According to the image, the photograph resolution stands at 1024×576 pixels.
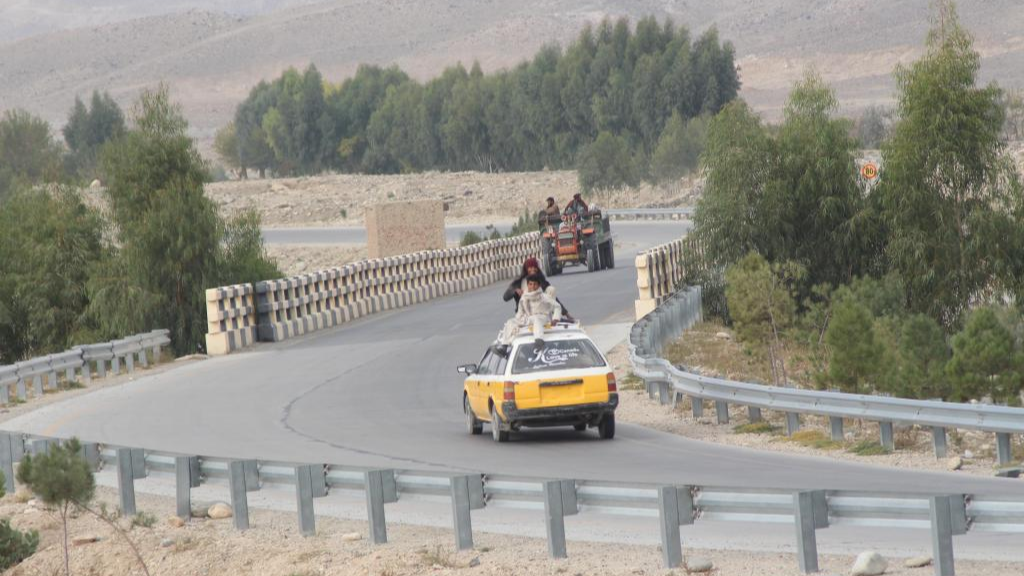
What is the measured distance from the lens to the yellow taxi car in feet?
62.3

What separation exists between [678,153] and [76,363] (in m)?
72.0

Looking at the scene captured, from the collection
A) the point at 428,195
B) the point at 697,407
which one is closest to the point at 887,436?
the point at 697,407

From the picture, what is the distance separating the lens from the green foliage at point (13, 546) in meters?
14.7

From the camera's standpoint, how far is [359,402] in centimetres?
2506

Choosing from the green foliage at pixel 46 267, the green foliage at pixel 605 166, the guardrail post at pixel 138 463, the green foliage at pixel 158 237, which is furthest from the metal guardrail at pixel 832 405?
the green foliage at pixel 605 166

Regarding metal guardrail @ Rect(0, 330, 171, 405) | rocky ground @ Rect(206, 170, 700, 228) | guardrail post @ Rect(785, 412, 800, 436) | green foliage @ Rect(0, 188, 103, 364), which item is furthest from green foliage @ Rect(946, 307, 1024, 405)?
rocky ground @ Rect(206, 170, 700, 228)

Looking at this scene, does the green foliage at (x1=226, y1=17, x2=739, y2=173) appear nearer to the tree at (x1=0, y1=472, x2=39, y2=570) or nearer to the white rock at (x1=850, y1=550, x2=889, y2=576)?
the tree at (x1=0, y1=472, x2=39, y2=570)

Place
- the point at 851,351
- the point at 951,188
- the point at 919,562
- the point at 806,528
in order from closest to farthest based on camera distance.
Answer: the point at 806,528 → the point at 919,562 → the point at 851,351 → the point at 951,188

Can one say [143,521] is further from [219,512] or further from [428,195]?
[428,195]

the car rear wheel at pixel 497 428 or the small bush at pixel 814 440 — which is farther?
the car rear wheel at pixel 497 428

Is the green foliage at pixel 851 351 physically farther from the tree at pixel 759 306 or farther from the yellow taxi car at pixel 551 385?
the yellow taxi car at pixel 551 385

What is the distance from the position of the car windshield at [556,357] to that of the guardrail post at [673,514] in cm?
811

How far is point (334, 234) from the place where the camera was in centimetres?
8481

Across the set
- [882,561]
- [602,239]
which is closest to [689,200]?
[602,239]
